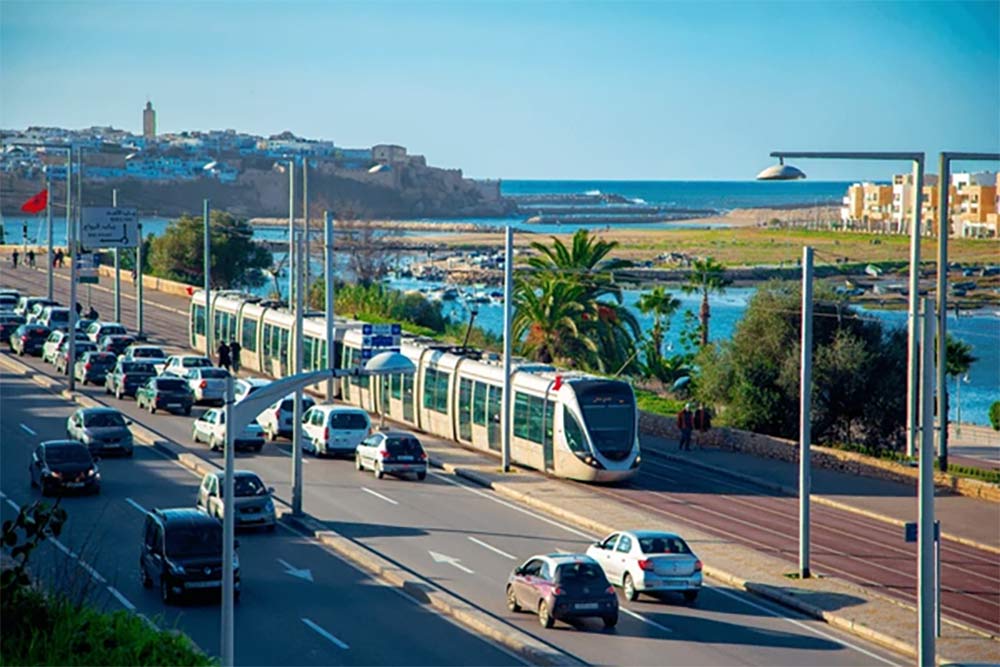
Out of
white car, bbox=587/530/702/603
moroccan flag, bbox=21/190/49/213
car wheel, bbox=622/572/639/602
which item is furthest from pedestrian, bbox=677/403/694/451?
moroccan flag, bbox=21/190/49/213

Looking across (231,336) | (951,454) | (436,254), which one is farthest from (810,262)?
(436,254)

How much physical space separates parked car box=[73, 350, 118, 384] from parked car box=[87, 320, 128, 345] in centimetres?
740

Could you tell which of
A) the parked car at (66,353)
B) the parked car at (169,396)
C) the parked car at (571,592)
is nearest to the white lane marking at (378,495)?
the parked car at (571,592)

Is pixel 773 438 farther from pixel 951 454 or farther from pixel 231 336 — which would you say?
pixel 231 336

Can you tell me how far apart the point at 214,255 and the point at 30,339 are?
28221 mm

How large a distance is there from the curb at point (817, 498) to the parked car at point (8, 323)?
32.8 m

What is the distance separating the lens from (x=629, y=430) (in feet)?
130

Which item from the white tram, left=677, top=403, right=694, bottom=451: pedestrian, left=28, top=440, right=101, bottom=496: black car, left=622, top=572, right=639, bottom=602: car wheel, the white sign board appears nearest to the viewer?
left=622, top=572, right=639, bottom=602: car wheel

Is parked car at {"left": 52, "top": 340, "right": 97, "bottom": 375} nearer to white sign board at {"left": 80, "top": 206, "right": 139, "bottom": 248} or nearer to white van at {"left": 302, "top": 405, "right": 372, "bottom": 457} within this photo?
white sign board at {"left": 80, "top": 206, "right": 139, "bottom": 248}

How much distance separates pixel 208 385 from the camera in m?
52.2

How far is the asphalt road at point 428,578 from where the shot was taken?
943 inches

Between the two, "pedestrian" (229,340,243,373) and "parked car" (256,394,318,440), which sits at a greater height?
"pedestrian" (229,340,243,373)

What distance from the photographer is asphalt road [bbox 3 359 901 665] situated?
23953 mm

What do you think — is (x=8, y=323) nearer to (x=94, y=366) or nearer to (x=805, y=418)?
(x=94, y=366)
